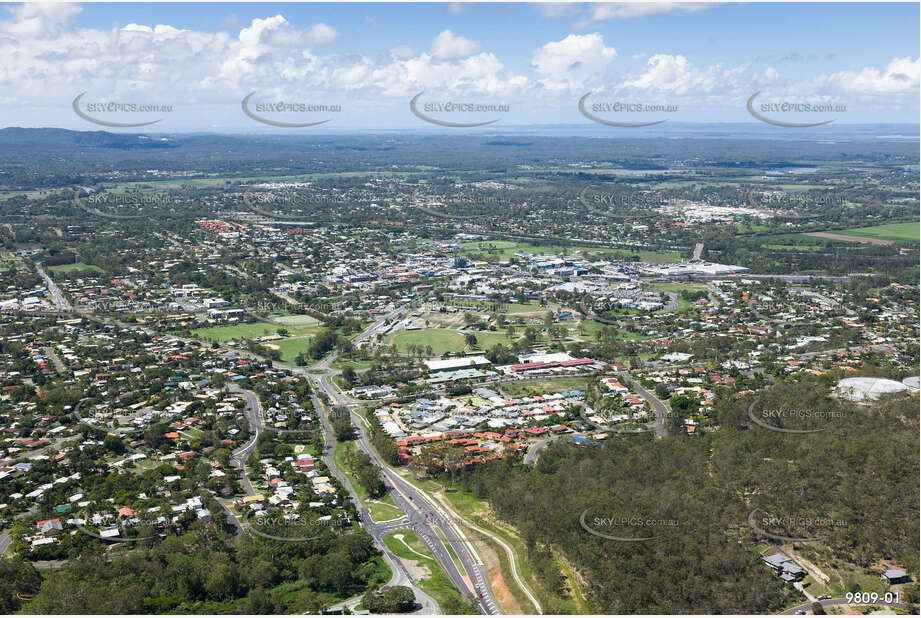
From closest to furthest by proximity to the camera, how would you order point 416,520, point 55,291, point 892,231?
point 416,520 < point 55,291 < point 892,231

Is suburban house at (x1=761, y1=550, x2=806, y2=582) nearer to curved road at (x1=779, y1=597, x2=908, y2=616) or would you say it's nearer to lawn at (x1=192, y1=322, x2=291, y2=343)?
curved road at (x1=779, y1=597, x2=908, y2=616)

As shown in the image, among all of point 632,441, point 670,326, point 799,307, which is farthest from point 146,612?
point 799,307

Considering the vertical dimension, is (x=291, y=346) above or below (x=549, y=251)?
below

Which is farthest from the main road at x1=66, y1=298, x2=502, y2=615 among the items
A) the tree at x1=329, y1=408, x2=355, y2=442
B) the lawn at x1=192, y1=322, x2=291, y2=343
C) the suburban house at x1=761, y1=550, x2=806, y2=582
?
the lawn at x1=192, y1=322, x2=291, y2=343

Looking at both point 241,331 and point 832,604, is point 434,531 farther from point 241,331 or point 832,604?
point 241,331

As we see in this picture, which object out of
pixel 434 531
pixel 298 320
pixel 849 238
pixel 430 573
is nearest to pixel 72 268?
pixel 298 320

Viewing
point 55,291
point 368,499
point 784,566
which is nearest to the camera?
point 784,566

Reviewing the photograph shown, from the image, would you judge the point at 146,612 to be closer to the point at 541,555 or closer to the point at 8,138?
the point at 541,555
